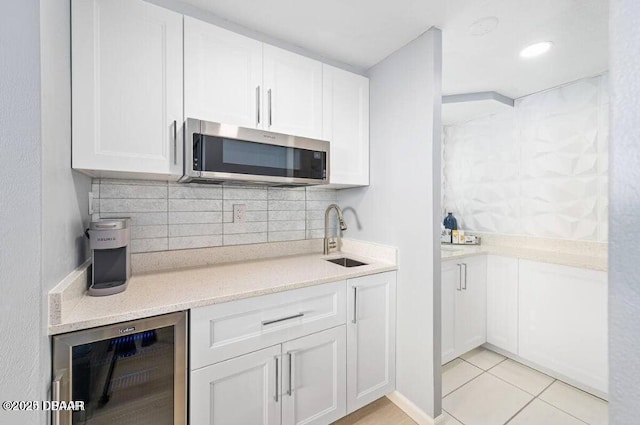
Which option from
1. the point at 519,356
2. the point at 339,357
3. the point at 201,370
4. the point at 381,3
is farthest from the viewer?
the point at 519,356

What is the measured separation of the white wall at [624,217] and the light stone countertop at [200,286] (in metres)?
1.14

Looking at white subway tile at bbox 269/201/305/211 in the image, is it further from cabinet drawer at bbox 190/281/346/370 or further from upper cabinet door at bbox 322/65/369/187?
cabinet drawer at bbox 190/281/346/370

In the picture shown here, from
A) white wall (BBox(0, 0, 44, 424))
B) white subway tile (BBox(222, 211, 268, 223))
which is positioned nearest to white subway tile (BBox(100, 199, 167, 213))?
white subway tile (BBox(222, 211, 268, 223))

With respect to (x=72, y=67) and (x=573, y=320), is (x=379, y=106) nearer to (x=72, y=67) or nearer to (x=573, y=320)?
(x=72, y=67)

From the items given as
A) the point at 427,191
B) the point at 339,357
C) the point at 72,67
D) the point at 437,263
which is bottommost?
the point at 339,357

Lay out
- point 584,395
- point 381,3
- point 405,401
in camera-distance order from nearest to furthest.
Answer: point 381,3, point 405,401, point 584,395

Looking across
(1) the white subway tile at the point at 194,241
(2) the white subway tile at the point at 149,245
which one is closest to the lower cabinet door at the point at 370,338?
(1) the white subway tile at the point at 194,241

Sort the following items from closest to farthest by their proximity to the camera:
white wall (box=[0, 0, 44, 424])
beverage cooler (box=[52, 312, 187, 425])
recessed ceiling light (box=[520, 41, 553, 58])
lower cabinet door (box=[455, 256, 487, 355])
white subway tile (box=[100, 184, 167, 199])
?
white wall (box=[0, 0, 44, 424]) < beverage cooler (box=[52, 312, 187, 425]) < white subway tile (box=[100, 184, 167, 199]) < recessed ceiling light (box=[520, 41, 553, 58]) < lower cabinet door (box=[455, 256, 487, 355])

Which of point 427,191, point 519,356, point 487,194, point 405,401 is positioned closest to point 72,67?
point 427,191

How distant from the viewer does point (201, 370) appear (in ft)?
3.62

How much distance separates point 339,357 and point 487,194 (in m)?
2.24

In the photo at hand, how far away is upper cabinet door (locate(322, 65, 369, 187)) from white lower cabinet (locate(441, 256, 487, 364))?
1.01 metres

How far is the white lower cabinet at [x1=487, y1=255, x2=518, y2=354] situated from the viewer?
2.18 meters

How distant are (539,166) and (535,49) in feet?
3.35
